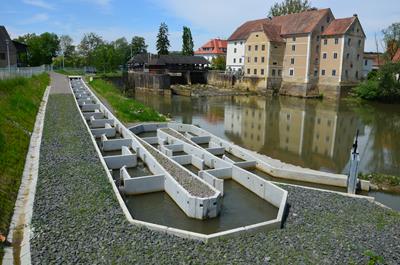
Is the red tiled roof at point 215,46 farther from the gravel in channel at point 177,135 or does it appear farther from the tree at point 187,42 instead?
the gravel in channel at point 177,135

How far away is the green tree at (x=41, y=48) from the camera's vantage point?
69.6 m

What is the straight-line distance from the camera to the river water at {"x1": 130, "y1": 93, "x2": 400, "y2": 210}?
19.7 m

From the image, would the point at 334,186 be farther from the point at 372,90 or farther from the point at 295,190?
the point at 372,90

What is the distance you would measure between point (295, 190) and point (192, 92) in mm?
43103

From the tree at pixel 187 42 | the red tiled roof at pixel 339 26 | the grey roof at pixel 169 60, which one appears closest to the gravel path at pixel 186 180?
the red tiled roof at pixel 339 26

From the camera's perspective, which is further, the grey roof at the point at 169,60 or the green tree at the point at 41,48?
the green tree at the point at 41,48

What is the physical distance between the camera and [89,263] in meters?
6.46

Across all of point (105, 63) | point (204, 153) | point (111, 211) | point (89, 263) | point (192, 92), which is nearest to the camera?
point (89, 263)

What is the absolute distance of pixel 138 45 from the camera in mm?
101375

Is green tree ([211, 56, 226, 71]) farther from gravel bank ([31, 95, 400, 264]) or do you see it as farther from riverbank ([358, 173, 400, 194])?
gravel bank ([31, 95, 400, 264])

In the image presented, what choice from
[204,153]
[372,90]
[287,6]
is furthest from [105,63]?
[204,153]

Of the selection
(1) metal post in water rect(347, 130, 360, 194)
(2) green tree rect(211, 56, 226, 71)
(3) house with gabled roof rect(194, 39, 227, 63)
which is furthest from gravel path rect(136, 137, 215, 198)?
(3) house with gabled roof rect(194, 39, 227, 63)

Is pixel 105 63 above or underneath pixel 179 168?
above

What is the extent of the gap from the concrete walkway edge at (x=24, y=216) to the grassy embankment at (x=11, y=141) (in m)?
0.13
